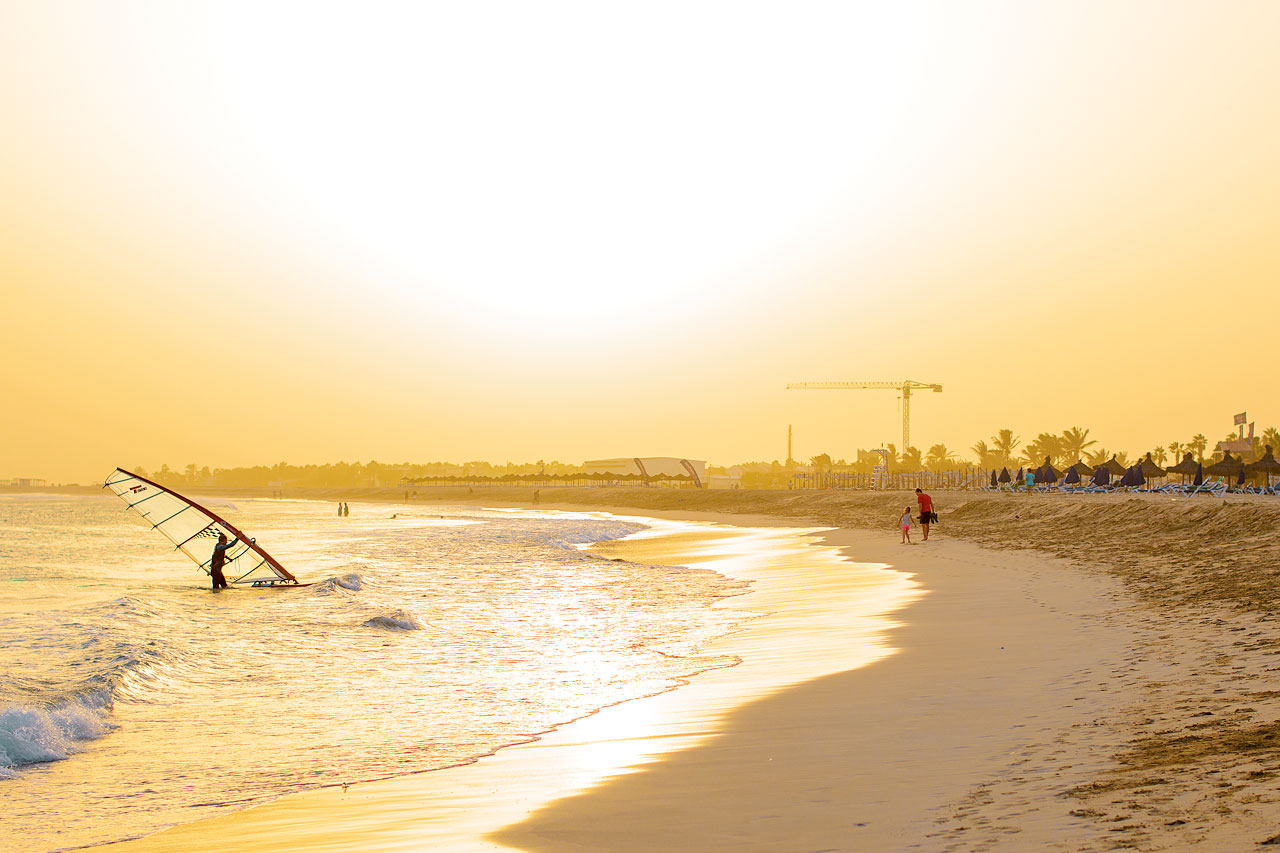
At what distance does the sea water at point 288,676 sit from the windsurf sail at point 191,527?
1.23m

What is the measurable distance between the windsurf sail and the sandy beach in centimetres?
1668

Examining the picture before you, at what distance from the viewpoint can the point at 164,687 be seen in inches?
458

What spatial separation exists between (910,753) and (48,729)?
8.29 meters

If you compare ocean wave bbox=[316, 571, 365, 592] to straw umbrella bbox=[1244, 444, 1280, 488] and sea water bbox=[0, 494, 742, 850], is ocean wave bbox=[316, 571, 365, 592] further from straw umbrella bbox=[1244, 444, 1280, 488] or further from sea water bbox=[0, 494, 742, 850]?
straw umbrella bbox=[1244, 444, 1280, 488]

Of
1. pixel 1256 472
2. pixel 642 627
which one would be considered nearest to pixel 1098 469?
pixel 1256 472

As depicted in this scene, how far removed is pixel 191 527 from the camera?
2933cm

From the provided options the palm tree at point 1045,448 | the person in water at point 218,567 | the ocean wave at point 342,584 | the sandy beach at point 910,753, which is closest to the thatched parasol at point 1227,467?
the sandy beach at point 910,753

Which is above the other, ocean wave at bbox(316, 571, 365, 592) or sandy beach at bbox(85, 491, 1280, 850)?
sandy beach at bbox(85, 491, 1280, 850)

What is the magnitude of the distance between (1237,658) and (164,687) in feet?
40.7

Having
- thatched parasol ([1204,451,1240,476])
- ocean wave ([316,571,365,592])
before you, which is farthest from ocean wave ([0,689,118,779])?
thatched parasol ([1204,451,1240,476])

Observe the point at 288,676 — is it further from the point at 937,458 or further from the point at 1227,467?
the point at 937,458

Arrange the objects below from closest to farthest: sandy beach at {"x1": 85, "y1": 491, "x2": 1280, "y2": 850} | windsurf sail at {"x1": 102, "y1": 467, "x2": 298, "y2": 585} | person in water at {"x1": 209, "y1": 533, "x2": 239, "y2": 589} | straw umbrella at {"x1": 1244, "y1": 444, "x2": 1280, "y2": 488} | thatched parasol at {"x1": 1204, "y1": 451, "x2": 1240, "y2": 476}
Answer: sandy beach at {"x1": 85, "y1": 491, "x2": 1280, "y2": 850}, person in water at {"x1": 209, "y1": 533, "x2": 239, "y2": 589}, windsurf sail at {"x1": 102, "y1": 467, "x2": 298, "y2": 585}, straw umbrella at {"x1": 1244, "y1": 444, "x2": 1280, "y2": 488}, thatched parasol at {"x1": 1204, "y1": 451, "x2": 1240, "y2": 476}

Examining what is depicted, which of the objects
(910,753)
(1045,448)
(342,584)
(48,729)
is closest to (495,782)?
(910,753)

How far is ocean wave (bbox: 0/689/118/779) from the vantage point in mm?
8250
